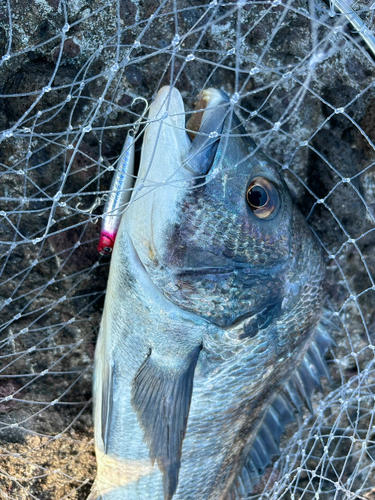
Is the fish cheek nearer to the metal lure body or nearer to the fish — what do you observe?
the fish

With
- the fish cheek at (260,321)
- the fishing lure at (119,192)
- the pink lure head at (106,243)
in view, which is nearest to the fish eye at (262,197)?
the fish cheek at (260,321)

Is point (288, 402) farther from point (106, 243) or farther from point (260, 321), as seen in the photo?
point (106, 243)

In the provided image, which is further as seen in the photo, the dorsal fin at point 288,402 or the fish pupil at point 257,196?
the dorsal fin at point 288,402

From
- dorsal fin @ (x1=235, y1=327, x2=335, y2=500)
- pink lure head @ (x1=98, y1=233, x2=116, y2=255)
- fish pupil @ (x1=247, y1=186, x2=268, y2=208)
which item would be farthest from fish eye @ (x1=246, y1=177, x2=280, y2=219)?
dorsal fin @ (x1=235, y1=327, x2=335, y2=500)

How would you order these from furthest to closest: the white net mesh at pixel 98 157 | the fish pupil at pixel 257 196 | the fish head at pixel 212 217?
the white net mesh at pixel 98 157, the fish pupil at pixel 257 196, the fish head at pixel 212 217

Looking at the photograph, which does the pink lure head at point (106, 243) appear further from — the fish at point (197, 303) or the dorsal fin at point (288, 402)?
the dorsal fin at point (288, 402)

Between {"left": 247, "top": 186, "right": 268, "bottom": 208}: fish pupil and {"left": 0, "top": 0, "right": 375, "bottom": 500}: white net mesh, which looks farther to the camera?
{"left": 0, "top": 0, "right": 375, "bottom": 500}: white net mesh

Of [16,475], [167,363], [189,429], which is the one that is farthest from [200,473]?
[16,475]
